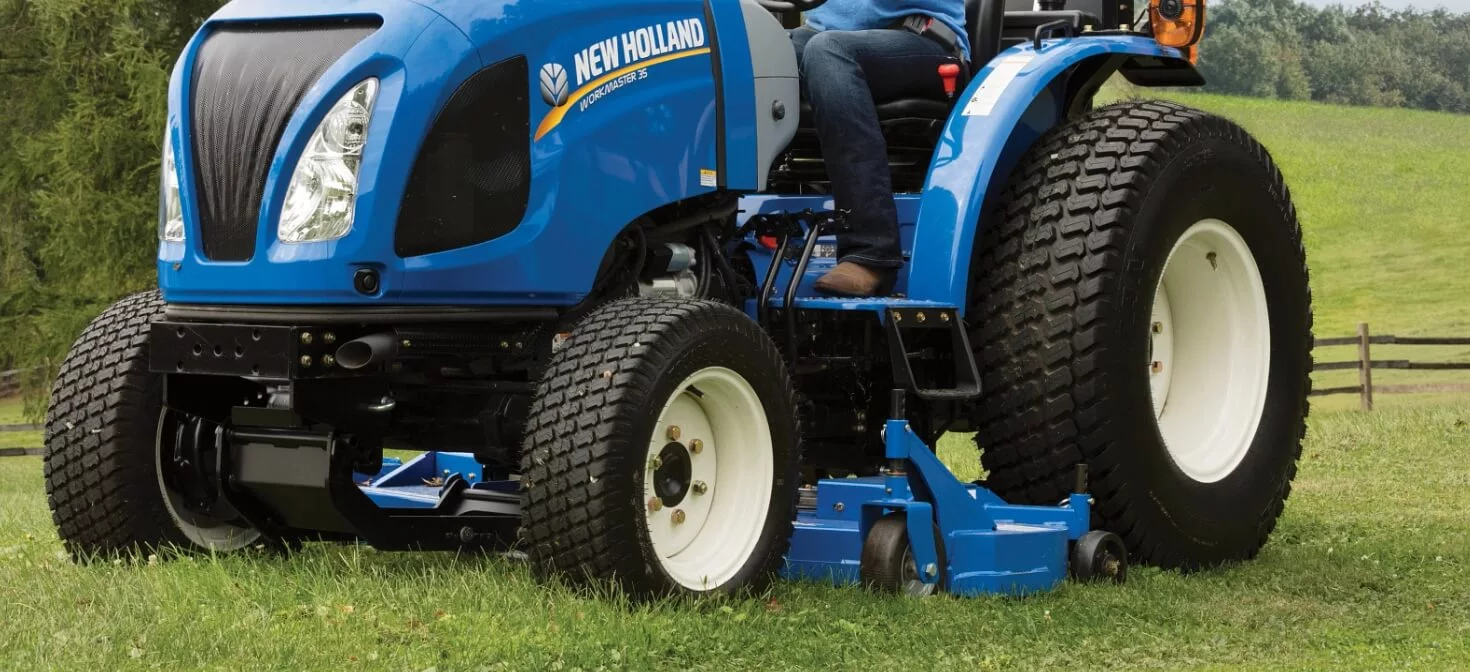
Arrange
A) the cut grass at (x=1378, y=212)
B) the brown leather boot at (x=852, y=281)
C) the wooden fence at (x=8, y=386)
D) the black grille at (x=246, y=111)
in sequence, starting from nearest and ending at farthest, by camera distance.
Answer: the black grille at (x=246, y=111) → the brown leather boot at (x=852, y=281) → the cut grass at (x=1378, y=212) → the wooden fence at (x=8, y=386)

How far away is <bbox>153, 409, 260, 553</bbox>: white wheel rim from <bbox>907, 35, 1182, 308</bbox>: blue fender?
2078mm

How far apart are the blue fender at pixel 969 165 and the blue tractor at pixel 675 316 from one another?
1cm

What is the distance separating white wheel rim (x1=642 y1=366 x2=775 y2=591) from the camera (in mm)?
4637

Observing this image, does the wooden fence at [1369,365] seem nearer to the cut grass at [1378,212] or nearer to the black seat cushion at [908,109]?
the cut grass at [1378,212]

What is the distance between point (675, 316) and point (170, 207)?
1.36 metres

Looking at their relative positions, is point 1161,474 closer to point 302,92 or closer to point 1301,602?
point 1301,602

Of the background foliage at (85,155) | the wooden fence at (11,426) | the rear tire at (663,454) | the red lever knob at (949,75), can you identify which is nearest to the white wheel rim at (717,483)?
the rear tire at (663,454)

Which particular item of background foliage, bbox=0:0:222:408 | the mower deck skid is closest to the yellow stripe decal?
the mower deck skid

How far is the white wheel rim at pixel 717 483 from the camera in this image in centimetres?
464

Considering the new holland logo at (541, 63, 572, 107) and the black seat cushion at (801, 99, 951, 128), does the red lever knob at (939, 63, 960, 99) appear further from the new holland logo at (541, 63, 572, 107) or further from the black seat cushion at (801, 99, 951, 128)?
the new holland logo at (541, 63, 572, 107)

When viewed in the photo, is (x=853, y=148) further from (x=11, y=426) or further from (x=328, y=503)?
(x=11, y=426)

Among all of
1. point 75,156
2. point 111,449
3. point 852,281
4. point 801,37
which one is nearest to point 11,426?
point 75,156

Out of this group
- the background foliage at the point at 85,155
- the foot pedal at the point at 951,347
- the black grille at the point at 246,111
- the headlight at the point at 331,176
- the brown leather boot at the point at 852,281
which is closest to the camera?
the headlight at the point at 331,176

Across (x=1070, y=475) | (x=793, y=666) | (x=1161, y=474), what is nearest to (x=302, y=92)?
(x=793, y=666)
